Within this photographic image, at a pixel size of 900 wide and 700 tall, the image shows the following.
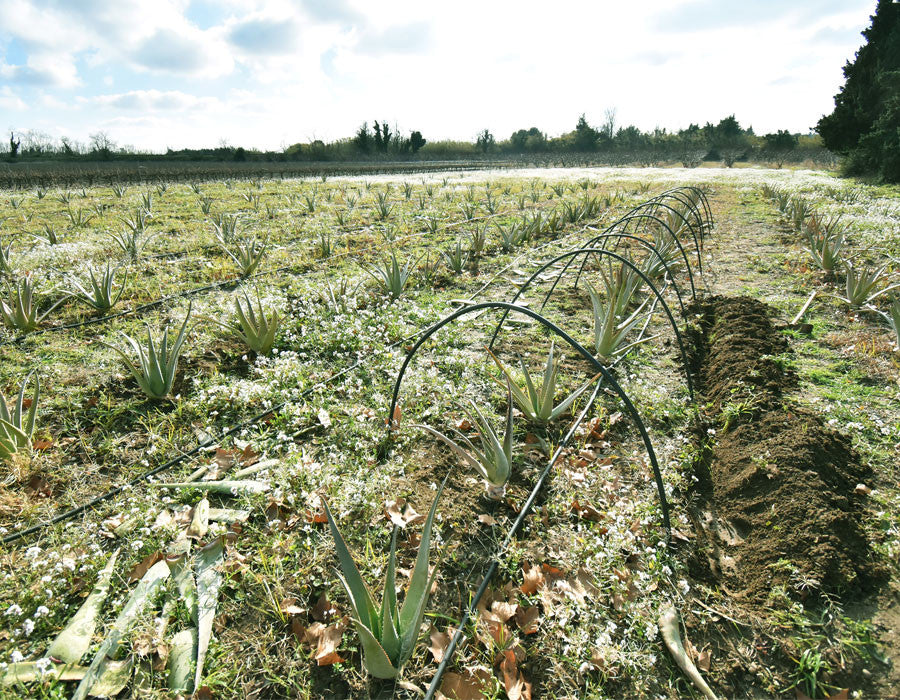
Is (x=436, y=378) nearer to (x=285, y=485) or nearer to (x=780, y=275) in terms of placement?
(x=285, y=485)

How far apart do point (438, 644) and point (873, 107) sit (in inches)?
1230

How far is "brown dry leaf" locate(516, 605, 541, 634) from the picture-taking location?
1.86 m

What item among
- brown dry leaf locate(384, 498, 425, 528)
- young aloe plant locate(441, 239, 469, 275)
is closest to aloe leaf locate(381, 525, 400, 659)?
brown dry leaf locate(384, 498, 425, 528)

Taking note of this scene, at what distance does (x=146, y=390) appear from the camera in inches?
128

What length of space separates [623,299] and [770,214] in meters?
9.80

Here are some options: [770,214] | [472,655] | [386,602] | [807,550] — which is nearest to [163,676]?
[386,602]

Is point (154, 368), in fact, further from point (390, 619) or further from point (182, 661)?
point (390, 619)

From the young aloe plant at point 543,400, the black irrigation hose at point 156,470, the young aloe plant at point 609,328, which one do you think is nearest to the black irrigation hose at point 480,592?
the young aloe plant at point 543,400

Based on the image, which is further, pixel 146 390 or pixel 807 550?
pixel 146 390

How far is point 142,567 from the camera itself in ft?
6.77

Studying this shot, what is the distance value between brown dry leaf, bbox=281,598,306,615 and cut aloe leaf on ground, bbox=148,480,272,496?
701 millimetres

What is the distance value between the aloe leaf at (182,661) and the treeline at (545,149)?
41684 mm

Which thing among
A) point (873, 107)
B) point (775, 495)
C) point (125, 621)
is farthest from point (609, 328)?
point (873, 107)

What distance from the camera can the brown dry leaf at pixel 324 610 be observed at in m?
1.90
